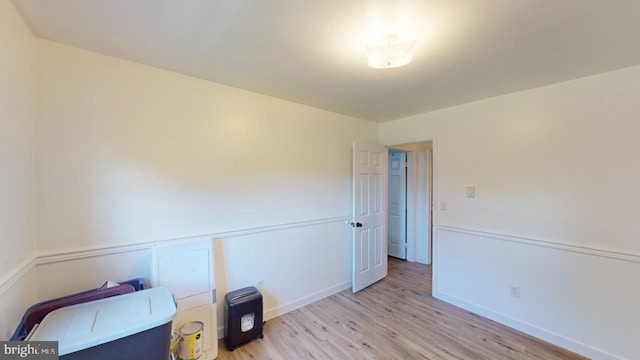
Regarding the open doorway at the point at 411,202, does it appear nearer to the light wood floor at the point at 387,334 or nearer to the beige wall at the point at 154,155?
the light wood floor at the point at 387,334

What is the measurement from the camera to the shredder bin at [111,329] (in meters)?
1.11

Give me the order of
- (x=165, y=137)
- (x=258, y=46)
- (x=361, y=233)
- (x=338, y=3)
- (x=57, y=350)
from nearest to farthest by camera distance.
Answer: (x=57, y=350)
(x=338, y=3)
(x=258, y=46)
(x=165, y=137)
(x=361, y=233)

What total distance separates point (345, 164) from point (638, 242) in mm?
2604

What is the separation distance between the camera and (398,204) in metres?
4.65

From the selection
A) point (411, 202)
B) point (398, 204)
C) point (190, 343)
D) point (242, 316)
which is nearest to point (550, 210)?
point (411, 202)

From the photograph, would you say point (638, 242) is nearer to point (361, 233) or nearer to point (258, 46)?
point (361, 233)

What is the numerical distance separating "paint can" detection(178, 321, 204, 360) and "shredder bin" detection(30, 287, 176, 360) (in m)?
0.57

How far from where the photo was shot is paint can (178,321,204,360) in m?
1.83

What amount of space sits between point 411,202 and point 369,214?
1.42 m

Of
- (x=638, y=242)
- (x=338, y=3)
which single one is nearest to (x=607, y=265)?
(x=638, y=242)

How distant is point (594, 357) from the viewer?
6.66 feet

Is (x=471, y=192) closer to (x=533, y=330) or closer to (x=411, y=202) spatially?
(x=533, y=330)

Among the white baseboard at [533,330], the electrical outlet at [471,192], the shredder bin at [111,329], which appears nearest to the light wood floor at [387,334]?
the white baseboard at [533,330]

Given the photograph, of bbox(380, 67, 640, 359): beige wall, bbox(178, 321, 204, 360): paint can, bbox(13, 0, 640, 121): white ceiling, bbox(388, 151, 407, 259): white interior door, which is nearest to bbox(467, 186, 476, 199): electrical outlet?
bbox(380, 67, 640, 359): beige wall
